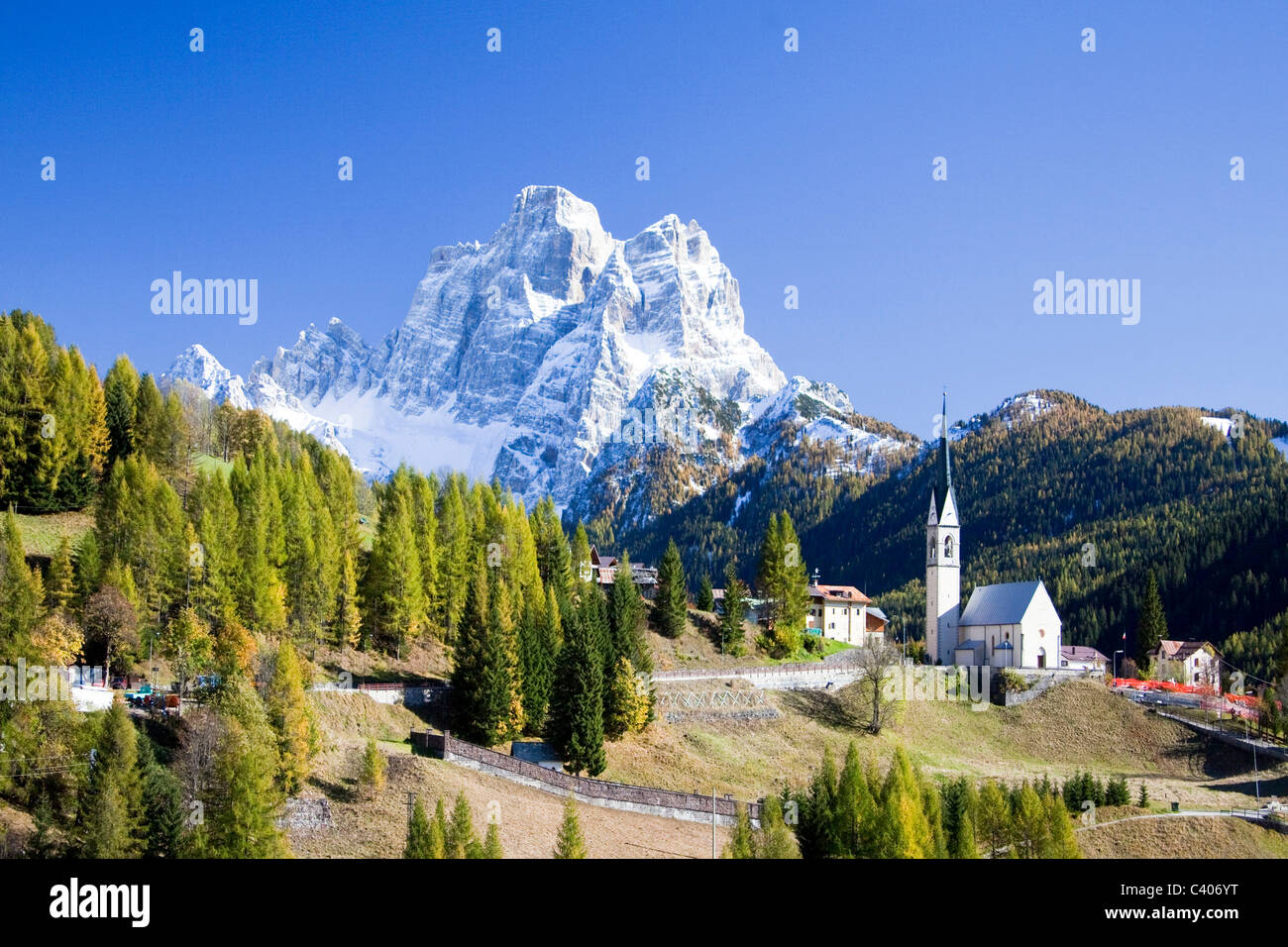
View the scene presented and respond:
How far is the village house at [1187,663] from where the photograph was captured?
12517cm

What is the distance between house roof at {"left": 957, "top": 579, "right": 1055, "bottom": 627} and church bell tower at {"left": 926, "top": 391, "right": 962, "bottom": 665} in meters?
1.52

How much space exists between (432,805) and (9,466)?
148ft

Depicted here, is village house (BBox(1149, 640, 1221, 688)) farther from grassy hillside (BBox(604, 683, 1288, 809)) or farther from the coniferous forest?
the coniferous forest

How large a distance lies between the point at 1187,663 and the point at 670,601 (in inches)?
2612

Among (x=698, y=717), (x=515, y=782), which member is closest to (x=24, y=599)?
(x=515, y=782)

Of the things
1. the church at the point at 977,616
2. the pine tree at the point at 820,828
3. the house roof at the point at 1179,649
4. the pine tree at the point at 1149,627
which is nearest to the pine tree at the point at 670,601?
the church at the point at 977,616

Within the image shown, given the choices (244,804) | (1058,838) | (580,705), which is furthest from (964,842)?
(244,804)

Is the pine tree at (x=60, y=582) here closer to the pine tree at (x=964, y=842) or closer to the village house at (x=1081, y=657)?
the pine tree at (x=964, y=842)

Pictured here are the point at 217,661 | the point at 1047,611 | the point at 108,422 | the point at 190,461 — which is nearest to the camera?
the point at 217,661

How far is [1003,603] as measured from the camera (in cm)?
11081

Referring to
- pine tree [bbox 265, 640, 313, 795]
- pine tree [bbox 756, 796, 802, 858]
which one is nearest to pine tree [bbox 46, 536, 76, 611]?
pine tree [bbox 265, 640, 313, 795]

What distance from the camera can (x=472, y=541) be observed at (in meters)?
91.5
